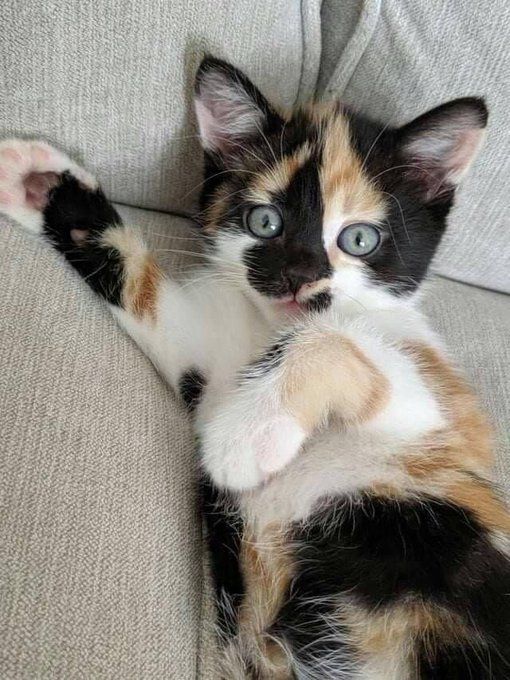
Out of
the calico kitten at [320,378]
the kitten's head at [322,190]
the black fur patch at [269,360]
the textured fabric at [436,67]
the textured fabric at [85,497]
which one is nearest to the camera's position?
the textured fabric at [85,497]

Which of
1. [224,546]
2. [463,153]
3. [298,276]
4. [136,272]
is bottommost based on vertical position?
[224,546]

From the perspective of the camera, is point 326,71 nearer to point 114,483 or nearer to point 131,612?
point 114,483

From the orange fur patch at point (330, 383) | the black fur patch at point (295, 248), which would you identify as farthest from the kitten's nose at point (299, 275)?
the orange fur patch at point (330, 383)

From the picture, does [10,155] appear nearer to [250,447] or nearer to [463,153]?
[250,447]

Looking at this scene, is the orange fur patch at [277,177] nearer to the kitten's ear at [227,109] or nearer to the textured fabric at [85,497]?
the kitten's ear at [227,109]

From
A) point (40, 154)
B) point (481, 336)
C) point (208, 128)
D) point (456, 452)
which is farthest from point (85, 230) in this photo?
point (481, 336)

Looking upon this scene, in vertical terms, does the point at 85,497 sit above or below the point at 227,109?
below

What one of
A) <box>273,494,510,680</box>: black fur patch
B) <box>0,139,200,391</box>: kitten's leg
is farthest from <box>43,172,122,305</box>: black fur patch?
<box>273,494,510,680</box>: black fur patch
